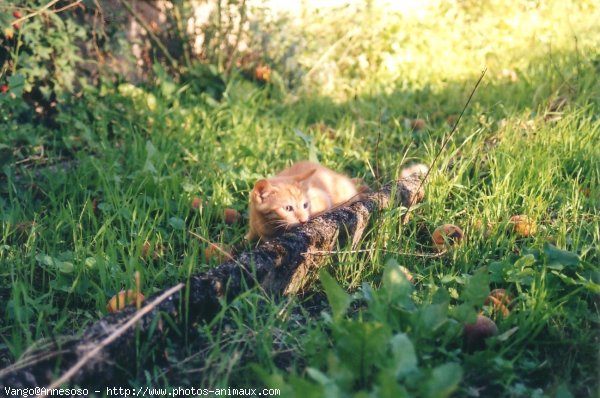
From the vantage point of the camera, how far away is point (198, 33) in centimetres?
507

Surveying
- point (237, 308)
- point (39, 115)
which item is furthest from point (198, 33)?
point (237, 308)

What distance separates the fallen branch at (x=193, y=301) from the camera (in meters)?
1.73

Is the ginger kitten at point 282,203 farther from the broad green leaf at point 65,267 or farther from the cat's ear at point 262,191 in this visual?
the broad green leaf at point 65,267

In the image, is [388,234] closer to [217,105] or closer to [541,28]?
[217,105]

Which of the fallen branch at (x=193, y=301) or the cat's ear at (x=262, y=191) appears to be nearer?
the fallen branch at (x=193, y=301)

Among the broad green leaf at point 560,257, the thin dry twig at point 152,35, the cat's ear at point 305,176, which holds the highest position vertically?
the thin dry twig at point 152,35

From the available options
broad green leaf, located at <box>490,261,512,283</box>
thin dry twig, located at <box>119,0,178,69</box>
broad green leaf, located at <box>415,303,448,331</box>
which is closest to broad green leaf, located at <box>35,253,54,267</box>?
broad green leaf, located at <box>415,303,448,331</box>

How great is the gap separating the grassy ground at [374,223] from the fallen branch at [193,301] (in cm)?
6

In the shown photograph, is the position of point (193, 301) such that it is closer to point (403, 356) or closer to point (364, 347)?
point (364, 347)

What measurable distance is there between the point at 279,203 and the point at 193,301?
3.44 ft

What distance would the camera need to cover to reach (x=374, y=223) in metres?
2.82

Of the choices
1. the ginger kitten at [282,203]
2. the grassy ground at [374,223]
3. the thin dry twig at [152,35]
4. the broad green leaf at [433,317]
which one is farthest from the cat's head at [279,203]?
the thin dry twig at [152,35]

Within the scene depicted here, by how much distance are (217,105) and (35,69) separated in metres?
1.19

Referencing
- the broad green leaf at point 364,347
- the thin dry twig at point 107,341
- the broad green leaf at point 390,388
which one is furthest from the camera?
the broad green leaf at point 364,347
